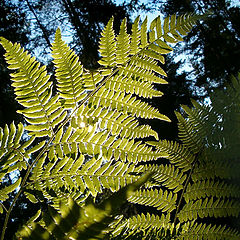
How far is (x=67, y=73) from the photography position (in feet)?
2.23

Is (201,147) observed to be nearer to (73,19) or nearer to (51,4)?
(73,19)

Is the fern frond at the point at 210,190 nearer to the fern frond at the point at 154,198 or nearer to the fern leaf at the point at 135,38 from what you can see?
the fern frond at the point at 154,198

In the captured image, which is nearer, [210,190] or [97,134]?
[97,134]

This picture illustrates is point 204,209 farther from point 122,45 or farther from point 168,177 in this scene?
point 122,45

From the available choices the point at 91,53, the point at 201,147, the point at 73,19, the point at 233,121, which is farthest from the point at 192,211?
the point at 73,19

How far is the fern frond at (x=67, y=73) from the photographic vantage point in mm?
672

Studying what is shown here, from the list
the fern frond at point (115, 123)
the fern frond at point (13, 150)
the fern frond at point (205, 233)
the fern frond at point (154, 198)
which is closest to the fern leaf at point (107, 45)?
the fern frond at point (115, 123)

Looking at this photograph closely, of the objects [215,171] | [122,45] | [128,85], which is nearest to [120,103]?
[128,85]

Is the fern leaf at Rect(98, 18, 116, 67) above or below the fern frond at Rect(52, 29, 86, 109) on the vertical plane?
above

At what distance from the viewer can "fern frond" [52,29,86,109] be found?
672 mm

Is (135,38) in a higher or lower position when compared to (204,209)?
higher

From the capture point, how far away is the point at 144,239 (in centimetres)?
56

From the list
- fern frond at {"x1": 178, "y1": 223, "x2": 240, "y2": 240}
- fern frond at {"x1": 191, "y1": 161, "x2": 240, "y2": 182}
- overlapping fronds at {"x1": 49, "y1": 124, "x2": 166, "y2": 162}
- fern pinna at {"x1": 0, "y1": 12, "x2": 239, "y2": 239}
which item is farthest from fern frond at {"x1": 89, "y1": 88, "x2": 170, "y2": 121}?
fern frond at {"x1": 178, "y1": 223, "x2": 240, "y2": 240}

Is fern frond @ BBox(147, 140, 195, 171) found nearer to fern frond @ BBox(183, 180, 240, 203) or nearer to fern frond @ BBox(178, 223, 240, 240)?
fern frond @ BBox(183, 180, 240, 203)
